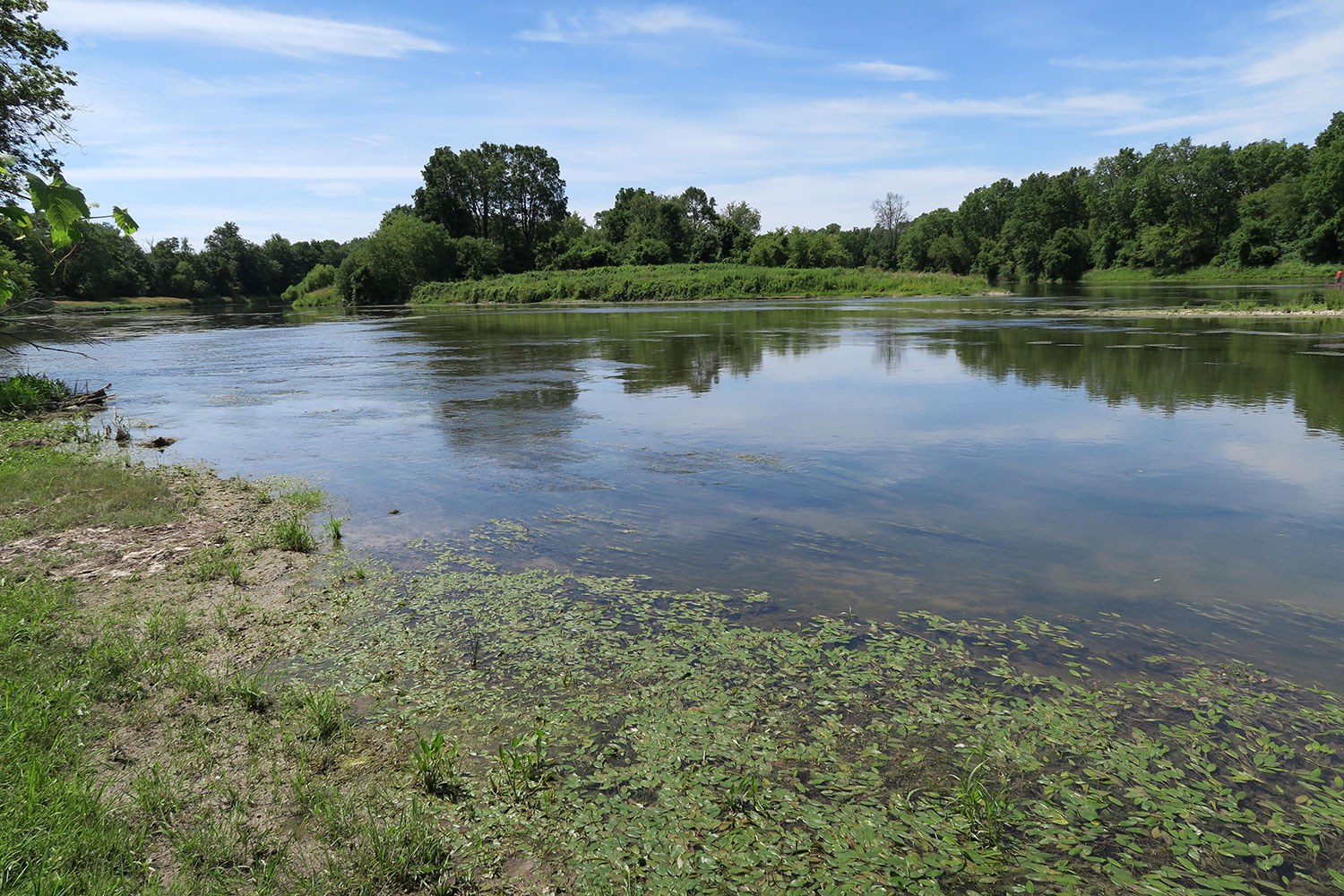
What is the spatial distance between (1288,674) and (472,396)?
656 inches

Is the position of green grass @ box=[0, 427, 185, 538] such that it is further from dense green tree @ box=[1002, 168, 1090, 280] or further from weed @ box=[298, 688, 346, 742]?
dense green tree @ box=[1002, 168, 1090, 280]

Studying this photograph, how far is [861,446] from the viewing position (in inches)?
478

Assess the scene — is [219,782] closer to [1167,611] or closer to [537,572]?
[537,572]

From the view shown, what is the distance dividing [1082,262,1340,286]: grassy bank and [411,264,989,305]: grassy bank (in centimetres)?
2383

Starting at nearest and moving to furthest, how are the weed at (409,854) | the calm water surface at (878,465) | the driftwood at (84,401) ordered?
the weed at (409,854) < the calm water surface at (878,465) < the driftwood at (84,401)

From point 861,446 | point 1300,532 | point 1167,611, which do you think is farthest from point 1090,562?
point 861,446

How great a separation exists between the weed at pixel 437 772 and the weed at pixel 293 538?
442 centimetres

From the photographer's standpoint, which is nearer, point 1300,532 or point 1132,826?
point 1132,826

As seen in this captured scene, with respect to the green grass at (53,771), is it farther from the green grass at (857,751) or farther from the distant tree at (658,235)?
the distant tree at (658,235)

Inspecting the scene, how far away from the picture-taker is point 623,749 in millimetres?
4566

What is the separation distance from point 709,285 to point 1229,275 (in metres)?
55.4

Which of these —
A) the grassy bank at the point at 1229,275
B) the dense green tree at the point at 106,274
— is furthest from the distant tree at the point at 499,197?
the grassy bank at the point at 1229,275

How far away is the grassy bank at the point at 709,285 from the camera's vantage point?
73938 millimetres

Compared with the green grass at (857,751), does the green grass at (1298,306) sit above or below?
above
